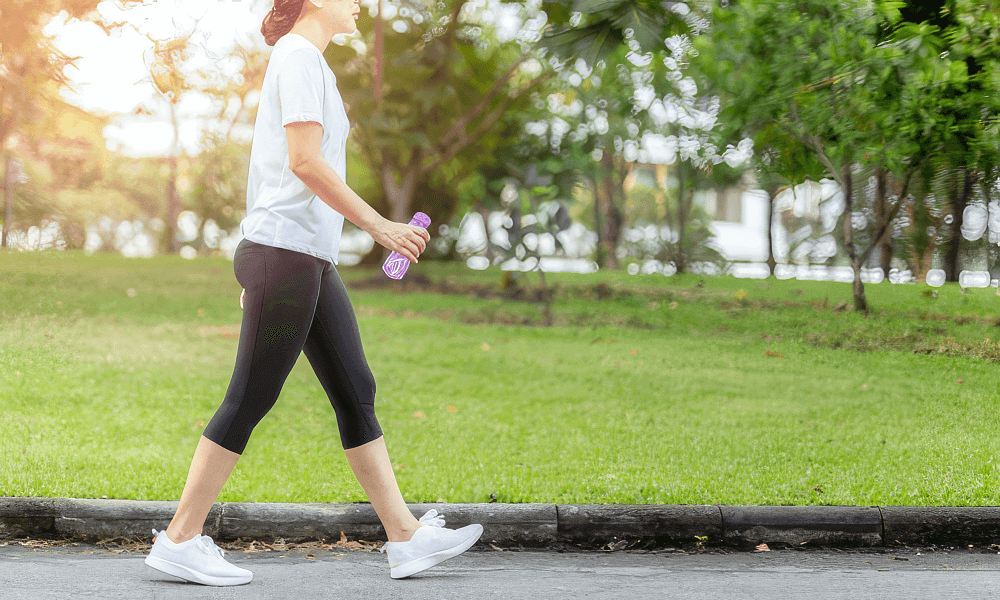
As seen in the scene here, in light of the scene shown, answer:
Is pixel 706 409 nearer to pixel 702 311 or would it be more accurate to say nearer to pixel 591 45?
pixel 702 311

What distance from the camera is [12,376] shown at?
187 inches

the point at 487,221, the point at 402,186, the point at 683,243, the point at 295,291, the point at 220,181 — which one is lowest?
the point at 295,291

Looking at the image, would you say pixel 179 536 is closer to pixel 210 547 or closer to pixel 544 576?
pixel 210 547

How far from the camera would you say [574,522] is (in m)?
3.71

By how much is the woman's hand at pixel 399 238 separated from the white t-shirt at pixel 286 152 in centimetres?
22

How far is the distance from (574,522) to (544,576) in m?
0.55

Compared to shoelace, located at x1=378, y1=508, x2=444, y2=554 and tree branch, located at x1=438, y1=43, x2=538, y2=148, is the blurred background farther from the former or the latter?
shoelace, located at x1=378, y1=508, x2=444, y2=554

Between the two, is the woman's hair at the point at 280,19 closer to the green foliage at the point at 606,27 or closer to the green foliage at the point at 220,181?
the green foliage at the point at 606,27

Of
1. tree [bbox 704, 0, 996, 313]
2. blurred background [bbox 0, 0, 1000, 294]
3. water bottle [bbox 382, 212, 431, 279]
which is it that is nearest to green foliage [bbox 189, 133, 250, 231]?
blurred background [bbox 0, 0, 1000, 294]

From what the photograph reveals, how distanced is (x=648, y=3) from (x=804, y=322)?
90.1 inches

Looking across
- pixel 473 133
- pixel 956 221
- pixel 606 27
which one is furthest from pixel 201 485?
pixel 473 133

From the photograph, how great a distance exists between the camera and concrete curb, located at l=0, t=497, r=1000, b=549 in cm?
359

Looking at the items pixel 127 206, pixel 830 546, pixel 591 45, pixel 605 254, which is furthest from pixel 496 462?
pixel 127 206

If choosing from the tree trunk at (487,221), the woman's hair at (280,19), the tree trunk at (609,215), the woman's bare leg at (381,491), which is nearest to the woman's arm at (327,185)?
the woman's hair at (280,19)
